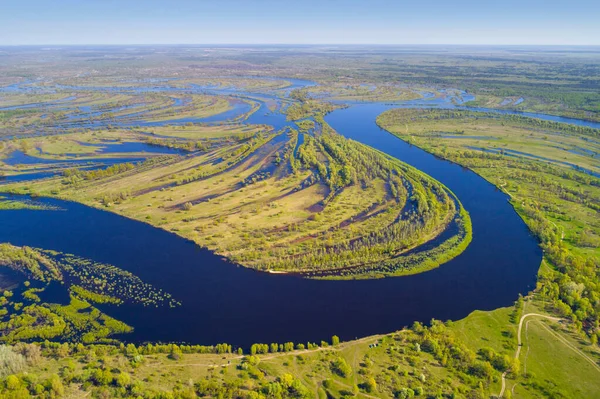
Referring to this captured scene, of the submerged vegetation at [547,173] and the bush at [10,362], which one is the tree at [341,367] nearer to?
the submerged vegetation at [547,173]

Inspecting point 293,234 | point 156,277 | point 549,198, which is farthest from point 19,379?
point 549,198

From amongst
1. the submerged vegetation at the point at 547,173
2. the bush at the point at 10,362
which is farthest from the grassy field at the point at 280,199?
the bush at the point at 10,362

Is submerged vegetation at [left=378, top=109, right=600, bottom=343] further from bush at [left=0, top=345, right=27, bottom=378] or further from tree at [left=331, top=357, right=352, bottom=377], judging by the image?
bush at [left=0, top=345, right=27, bottom=378]

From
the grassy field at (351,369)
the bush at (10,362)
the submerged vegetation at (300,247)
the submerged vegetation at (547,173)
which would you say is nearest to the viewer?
the bush at (10,362)

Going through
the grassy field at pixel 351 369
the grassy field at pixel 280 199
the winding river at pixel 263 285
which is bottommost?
the grassy field at pixel 351 369

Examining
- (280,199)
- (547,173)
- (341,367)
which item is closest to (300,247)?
(280,199)

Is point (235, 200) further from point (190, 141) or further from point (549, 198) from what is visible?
point (549, 198)

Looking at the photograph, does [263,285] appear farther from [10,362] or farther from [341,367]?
[10,362]

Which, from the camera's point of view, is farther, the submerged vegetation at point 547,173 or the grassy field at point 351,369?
the submerged vegetation at point 547,173
